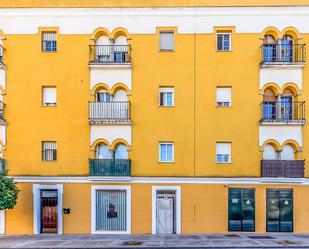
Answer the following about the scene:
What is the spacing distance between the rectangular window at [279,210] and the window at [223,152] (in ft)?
10.9

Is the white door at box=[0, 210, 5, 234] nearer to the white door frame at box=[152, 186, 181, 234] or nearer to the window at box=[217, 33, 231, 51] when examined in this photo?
the white door frame at box=[152, 186, 181, 234]

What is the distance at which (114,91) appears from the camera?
20547 mm

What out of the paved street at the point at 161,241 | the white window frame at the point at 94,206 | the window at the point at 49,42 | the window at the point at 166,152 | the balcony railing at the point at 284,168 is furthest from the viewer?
the window at the point at 49,42

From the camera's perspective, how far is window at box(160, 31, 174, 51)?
2055cm

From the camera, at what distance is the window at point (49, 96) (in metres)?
20.7

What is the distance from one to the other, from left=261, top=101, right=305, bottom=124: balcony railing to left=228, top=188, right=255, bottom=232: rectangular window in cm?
480

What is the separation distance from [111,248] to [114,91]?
968cm

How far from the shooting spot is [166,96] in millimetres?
20547

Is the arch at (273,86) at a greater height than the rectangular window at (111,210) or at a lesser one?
greater

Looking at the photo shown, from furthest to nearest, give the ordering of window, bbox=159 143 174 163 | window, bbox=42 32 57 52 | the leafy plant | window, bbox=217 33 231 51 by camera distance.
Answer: window, bbox=42 32 57 52 → window, bbox=217 33 231 51 → window, bbox=159 143 174 163 → the leafy plant

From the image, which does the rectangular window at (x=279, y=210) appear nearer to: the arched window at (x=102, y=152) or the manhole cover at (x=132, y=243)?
the manhole cover at (x=132, y=243)

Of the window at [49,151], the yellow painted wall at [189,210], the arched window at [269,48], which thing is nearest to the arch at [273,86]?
the arched window at [269,48]

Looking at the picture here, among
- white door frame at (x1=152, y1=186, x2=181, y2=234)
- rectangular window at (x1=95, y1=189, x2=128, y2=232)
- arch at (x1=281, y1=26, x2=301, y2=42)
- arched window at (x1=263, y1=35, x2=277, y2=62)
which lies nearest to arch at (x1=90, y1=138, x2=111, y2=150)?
rectangular window at (x1=95, y1=189, x2=128, y2=232)

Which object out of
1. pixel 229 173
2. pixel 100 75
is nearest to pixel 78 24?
pixel 100 75
